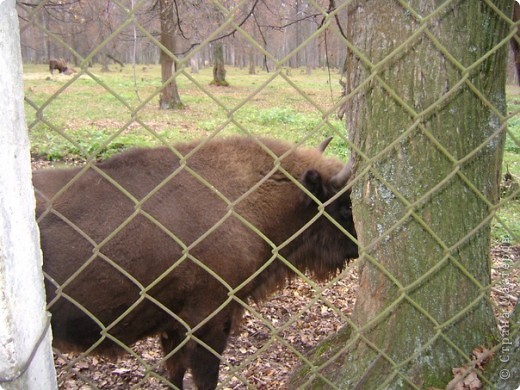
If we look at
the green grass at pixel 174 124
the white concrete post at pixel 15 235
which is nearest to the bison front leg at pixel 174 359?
the green grass at pixel 174 124

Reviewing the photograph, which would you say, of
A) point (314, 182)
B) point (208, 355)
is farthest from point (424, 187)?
point (208, 355)

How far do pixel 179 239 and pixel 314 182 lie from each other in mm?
1153

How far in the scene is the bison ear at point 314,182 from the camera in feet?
11.6

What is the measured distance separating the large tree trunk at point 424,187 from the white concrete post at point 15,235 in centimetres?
105

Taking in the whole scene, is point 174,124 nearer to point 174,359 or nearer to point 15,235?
point 174,359

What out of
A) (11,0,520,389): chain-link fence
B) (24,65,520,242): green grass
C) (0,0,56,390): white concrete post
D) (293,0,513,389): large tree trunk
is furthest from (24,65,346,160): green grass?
(0,0,56,390): white concrete post

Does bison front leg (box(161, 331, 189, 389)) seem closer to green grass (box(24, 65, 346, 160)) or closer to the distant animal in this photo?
green grass (box(24, 65, 346, 160))

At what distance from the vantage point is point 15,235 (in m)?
1.17

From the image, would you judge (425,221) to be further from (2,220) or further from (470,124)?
(2,220)

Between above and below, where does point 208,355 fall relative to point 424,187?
below

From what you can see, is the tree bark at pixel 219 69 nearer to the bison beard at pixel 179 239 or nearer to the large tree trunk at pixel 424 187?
the bison beard at pixel 179 239

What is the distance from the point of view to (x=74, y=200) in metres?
2.94

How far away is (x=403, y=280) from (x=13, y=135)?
1.53 meters


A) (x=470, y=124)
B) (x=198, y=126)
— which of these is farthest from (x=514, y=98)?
(x=470, y=124)
